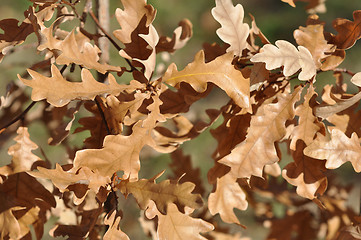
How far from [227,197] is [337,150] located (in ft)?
0.92

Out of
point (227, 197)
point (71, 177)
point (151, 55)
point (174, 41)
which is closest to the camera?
point (71, 177)

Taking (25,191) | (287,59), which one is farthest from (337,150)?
(25,191)

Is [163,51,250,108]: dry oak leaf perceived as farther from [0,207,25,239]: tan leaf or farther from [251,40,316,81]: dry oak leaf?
[0,207,25,239]: tan leaf

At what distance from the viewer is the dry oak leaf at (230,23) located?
0.96m

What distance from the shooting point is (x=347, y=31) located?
1.03 meters

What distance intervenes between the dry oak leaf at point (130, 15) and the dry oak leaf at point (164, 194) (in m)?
0.34

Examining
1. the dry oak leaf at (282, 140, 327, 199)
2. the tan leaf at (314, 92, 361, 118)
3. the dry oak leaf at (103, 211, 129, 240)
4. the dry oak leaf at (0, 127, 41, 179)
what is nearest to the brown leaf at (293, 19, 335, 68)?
the tan leaf at (314, 92, 361, 118)

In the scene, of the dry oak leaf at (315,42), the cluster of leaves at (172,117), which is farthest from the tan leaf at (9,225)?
the dry oak leaf at (315,42)

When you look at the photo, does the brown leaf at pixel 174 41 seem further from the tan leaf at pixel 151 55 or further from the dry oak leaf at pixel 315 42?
the dry oak leaf at pixel 315 42

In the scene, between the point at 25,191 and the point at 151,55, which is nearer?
the point at 151,55

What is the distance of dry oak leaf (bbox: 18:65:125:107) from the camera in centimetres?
88

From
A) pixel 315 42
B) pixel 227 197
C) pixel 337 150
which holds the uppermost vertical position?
pixel 315 42

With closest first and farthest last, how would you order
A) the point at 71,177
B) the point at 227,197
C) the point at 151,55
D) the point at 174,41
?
the point at 71,177 → the point at 151,55 → the point at 227,197 → the point at 174,41

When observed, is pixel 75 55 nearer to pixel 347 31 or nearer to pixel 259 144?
pixel 259 144
